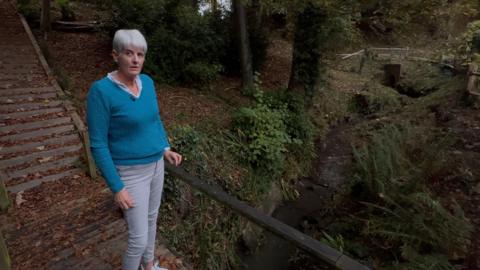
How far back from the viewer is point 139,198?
2.00 metres

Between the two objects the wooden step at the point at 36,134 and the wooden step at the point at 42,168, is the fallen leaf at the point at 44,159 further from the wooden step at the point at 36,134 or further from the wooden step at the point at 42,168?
the wooden step at the point at 36,134

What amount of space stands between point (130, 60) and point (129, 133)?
416mm

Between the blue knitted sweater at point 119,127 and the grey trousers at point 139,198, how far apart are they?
69 mm

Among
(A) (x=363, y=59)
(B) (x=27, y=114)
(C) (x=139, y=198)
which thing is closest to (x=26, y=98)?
(B) (x=27, y=114)

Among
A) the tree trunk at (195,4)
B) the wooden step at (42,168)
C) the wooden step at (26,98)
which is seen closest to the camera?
the wooden step at (42,168)

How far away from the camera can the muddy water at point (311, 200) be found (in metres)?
5.12

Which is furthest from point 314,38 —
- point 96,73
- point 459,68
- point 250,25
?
point 459,68

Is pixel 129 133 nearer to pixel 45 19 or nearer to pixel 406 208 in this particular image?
pixel 406 208

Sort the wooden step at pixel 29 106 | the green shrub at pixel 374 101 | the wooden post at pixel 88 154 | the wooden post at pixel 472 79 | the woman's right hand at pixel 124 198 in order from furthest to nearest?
the green shrub at pixel 374 101, the wooden post at pixel 472 79, the wooden step at pixel 29 106, the wooden post at pixel 88 154, the woman's right hand at pixel 124 198

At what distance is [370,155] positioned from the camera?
232 inches

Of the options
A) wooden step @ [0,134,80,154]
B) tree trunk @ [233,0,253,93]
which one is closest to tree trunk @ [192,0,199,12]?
tree trunk @ [233,0,253,93]

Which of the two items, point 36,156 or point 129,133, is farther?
point 36,156

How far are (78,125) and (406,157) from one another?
19.6 feet

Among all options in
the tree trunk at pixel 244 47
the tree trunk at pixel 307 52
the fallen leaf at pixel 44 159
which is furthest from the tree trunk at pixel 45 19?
the tree trunk at pixel 307 52
